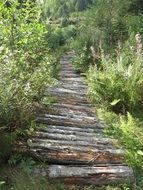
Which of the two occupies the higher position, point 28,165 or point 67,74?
point 28,165

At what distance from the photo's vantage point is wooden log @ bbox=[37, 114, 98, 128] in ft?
19.0

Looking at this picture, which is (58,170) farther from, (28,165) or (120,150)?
(120,150)

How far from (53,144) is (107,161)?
0.72m

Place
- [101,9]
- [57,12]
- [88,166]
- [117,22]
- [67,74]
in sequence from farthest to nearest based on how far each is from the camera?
[57,12]
[101,9]
[117,22]
[67,74]
[88,166]

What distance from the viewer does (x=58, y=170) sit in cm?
439

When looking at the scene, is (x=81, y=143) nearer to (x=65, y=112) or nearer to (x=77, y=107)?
(x=65, y=112)

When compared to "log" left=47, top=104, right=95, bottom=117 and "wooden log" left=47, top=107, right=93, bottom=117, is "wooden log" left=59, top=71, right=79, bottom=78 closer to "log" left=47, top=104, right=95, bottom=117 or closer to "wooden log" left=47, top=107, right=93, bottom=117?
"log" left=47, top=104, right=95, bottom=117

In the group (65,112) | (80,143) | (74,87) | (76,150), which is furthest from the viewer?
(74,87)

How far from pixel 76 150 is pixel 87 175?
0.54 m

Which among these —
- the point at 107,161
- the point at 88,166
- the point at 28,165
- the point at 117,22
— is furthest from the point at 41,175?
the point at 117,22

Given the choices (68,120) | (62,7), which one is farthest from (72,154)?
(62,7)

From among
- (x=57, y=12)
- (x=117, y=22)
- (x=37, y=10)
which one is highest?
(x=37, y=10)

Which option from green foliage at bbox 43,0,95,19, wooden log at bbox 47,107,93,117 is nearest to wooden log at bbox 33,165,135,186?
wooden log at bbox 47,107,93,117

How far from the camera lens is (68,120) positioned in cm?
599
